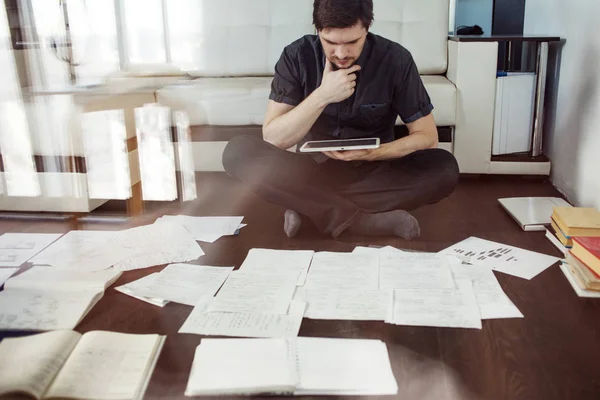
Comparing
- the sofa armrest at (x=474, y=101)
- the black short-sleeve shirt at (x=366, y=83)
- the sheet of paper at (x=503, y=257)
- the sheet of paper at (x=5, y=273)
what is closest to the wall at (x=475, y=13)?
the sofa armrest at (x=474, y=101)

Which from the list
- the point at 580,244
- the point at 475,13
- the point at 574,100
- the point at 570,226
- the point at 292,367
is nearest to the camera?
the point at 292,367

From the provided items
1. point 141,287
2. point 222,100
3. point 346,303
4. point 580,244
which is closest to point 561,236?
point 580,244

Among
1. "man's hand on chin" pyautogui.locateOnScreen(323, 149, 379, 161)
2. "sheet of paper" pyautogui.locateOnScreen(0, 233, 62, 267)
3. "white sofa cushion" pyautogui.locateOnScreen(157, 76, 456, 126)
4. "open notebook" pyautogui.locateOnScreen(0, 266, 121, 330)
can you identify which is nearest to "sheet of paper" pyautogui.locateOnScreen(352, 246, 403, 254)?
"man's hand on chin" pyautogui.locateOnScreen(323, 149, 379, 161)

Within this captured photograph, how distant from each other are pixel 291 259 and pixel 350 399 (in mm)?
530

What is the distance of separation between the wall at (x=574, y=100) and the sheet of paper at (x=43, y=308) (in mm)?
1356

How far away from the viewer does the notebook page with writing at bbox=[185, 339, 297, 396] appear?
2.66 ft

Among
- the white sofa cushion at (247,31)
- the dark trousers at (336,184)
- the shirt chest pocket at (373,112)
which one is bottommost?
the dark trousers at (336,184)

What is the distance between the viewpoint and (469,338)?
3.14 ft

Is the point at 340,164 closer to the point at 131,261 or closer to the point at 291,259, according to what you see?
the point at 291,259

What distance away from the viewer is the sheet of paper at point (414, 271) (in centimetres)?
114

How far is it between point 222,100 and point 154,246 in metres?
0.86

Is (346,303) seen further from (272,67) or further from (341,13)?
(272,67)

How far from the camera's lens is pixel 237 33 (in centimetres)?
224

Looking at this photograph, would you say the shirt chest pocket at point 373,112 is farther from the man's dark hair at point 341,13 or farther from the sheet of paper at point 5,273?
the sheet of paper at point 5,273
